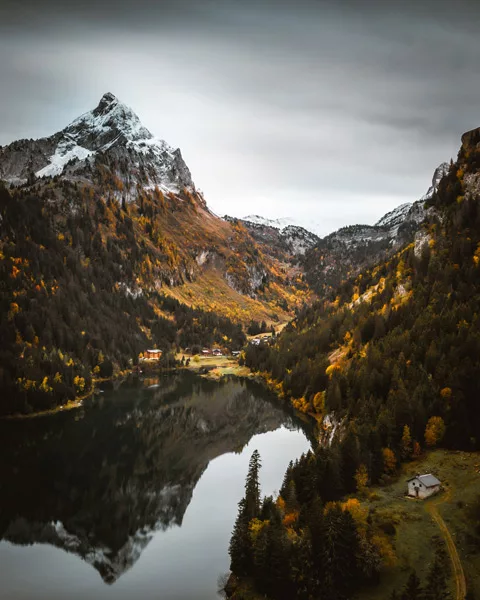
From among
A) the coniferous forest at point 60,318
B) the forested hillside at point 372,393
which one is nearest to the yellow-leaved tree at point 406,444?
the forested hillside at point 372,393

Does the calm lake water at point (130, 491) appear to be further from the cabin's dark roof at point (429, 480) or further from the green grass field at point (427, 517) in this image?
the cabin's dark roof at point (429, 480)

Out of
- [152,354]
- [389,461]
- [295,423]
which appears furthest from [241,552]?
[152,354]

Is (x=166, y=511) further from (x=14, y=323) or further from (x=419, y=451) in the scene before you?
(x=14, y=323)

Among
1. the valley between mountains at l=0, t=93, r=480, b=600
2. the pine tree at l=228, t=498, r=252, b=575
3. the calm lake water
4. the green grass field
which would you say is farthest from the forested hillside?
the calm lake water

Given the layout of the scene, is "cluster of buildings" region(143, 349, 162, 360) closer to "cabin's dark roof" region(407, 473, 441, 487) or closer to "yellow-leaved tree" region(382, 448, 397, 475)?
"yellow-leaved tree" region(382, 448, 397, 475)

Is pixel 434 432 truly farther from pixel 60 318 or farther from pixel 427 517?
pixel 60 318
